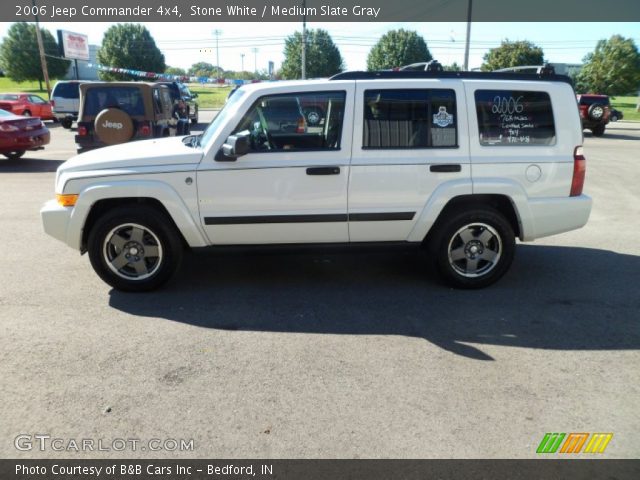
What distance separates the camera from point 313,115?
4.56 meters

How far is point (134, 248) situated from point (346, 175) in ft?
6.84

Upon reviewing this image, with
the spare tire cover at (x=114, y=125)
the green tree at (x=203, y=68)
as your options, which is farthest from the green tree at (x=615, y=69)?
the green tree at (x=203, y=68)

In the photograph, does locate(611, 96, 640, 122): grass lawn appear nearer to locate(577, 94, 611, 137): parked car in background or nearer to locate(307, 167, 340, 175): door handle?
locate(577, 94, 611, 137): parked car in background

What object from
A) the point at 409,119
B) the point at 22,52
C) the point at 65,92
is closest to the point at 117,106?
the point at 409,119

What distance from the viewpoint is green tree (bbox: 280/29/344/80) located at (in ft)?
183

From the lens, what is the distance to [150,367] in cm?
348

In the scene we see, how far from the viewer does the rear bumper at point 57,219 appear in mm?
4508

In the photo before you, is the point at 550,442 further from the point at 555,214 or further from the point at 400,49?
the point at 400,49

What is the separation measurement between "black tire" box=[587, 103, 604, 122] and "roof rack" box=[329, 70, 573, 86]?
63.1ft

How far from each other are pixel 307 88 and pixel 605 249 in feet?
14.0

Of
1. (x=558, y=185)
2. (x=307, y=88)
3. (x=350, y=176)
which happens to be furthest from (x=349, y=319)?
(x=558, y=185)

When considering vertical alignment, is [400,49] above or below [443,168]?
above

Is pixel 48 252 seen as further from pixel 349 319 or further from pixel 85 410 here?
pixel 349 319

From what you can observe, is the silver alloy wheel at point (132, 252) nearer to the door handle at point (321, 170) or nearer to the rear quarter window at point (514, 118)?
the door handle at point (321, 170)
